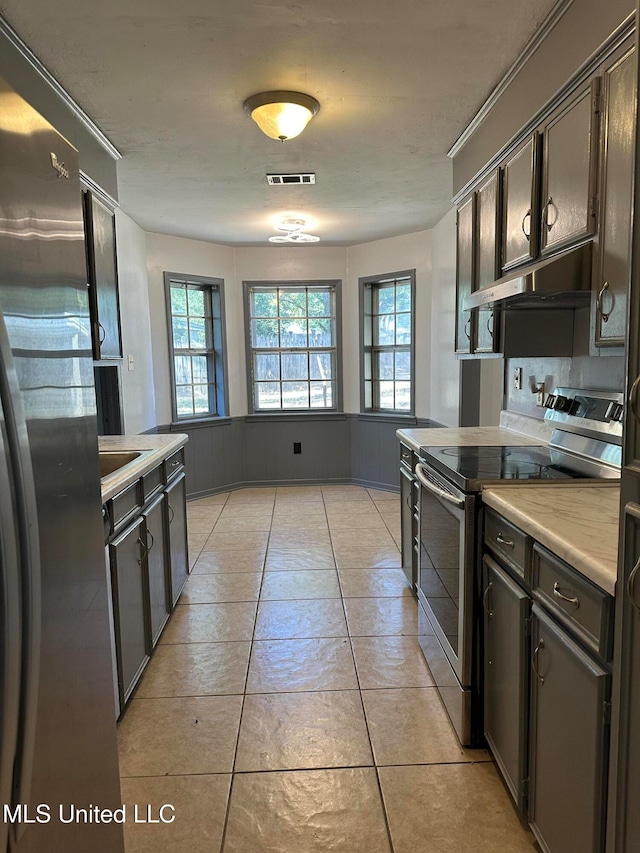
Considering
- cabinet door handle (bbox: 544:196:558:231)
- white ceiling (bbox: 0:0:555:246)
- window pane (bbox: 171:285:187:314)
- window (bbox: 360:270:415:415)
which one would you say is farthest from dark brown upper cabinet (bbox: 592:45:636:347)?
window pane (bbox: 171:285:187:314)

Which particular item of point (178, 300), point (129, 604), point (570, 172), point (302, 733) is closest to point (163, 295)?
point (178, 300)

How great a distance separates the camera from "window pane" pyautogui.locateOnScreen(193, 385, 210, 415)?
17.9 ft

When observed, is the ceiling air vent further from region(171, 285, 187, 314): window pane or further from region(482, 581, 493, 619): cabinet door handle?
region(482, 581, 493, 619): cabinet door handle

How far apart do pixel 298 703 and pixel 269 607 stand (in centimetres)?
86

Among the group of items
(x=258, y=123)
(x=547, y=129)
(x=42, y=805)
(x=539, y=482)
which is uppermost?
(x=258, y=123)

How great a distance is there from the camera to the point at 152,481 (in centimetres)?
252

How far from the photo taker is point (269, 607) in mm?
2963

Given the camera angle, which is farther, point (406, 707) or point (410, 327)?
point (410, 327)

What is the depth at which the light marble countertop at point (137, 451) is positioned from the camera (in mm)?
1953

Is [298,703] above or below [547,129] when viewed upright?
below

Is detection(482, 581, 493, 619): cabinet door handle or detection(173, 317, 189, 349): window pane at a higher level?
detection(173, 317, 189, 349): window pane

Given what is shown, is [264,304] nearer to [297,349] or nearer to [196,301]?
[297,349]

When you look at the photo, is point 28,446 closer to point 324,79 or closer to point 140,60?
point 140,60

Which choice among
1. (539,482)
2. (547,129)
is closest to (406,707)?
(539,482)
